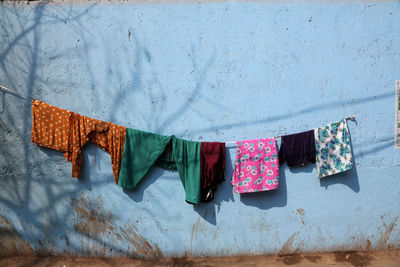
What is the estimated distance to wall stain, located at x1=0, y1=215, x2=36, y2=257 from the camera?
372 cm

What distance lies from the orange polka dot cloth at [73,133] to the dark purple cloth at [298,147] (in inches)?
73.9

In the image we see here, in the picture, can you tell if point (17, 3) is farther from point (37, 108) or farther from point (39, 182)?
point (39, 182)

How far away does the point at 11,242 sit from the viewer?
12.3 feet

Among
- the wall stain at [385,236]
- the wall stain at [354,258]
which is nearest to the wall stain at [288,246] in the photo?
the wall stain at [354,258]

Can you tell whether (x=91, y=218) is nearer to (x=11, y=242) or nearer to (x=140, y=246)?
(x=140, y=246)

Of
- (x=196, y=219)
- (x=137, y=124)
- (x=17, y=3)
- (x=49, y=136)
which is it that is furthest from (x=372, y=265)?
(x=17, y=3)

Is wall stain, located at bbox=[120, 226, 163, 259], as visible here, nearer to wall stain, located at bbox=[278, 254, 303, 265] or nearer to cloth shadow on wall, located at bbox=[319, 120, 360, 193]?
wall stain, located at bbox=[278, 254, 303, 265]

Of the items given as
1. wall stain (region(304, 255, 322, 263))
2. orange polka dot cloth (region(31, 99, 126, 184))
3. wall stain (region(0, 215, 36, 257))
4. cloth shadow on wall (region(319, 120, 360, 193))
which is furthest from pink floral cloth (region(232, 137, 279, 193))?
wall stain (region(0, 215, 36, 257))

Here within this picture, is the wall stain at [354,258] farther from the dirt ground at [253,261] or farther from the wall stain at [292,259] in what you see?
the wall stain at [292,259]

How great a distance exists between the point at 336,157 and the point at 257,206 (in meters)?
1.07

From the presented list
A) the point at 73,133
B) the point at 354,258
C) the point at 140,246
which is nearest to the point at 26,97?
the point at 73,133

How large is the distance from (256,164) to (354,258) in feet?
5.36

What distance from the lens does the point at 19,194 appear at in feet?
12.0

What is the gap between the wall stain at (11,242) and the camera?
372 centimetres
